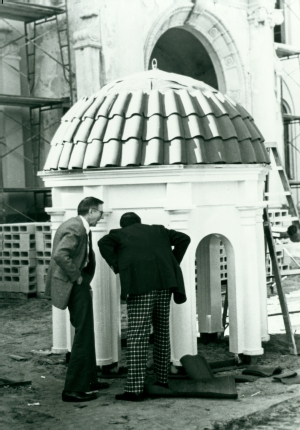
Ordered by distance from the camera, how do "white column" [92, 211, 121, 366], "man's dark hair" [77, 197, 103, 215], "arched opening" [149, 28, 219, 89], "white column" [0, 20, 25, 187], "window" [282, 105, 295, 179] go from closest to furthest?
"man's dark hair" [77, 197, 103, 215]
"white column" [92, 211, 121, 366]
"white column" [0, 20, 25, 187]
"arched opening" [149, 28, 219, 89]
"window" [282, 105, 295, 179]

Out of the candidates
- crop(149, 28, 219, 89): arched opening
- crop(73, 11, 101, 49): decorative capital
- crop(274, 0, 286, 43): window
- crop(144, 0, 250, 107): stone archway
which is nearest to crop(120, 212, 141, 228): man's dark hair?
crop(73, 11, 101, 49): decorative capital

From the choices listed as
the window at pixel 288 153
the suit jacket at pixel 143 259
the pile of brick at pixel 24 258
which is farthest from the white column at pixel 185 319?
the window at pixel 288 153

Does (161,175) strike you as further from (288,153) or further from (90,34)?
(288,153)

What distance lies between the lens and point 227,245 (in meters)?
8.70

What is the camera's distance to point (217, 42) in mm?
21219

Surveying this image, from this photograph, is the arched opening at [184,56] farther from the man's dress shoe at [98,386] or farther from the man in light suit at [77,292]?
the man's dress shoe at [98,386]

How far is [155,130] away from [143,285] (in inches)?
75.2

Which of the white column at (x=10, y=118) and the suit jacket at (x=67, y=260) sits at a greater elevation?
the white column at (x=10, y=118)

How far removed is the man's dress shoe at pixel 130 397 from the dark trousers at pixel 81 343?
0.34m

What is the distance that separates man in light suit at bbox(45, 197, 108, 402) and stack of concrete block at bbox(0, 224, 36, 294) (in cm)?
796

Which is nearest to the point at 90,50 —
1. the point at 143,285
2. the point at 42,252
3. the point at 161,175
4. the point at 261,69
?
the point at 42,252

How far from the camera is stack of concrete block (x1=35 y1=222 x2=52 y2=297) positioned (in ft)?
50.3

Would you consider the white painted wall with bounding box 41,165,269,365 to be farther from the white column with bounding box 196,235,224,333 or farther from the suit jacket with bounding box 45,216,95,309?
the white column with bounding box 196,235,224,333

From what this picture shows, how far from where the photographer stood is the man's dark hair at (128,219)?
761cm
